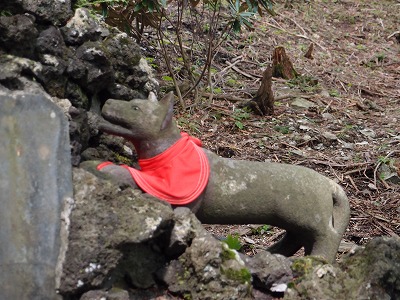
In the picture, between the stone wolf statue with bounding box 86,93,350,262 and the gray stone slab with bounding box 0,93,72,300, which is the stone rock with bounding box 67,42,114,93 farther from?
the gray stone slab with bounding box 0,93,72,300

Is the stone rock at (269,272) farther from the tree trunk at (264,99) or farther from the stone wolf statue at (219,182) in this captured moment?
the tree trunk at (264,99)

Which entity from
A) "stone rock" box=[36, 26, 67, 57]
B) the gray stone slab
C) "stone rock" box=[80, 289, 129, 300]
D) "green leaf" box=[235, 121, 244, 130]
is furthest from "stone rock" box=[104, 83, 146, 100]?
"green leaf" box=[235, 121, 244, 130]

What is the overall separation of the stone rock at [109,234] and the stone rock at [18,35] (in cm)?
61

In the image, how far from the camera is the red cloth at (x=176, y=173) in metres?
3.00

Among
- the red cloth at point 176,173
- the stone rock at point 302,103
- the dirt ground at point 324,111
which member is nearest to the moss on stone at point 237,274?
the red cloth at point 176,173

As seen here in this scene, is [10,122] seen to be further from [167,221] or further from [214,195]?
[214,195]

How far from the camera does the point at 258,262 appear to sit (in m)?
2.96

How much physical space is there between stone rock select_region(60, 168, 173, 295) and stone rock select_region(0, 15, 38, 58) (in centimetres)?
61

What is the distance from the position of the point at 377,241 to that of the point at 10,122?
1.60 meters

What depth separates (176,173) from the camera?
10.0 feet

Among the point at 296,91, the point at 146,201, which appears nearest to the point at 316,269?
the point at 146,201

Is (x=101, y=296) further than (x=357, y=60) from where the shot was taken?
No

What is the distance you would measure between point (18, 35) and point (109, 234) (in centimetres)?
96

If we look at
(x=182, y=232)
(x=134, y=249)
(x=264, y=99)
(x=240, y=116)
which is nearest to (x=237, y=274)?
(x=182, y=232)
